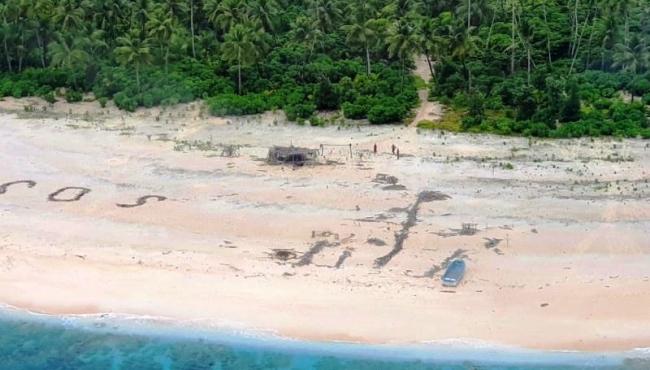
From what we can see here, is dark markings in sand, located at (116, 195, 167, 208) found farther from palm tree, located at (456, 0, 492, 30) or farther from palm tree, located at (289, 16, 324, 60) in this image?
palm tree, located at (456, 0, 492, 30)

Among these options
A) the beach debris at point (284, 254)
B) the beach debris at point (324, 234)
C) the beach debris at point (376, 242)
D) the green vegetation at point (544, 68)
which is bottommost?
the beach debris at point (284, 254)

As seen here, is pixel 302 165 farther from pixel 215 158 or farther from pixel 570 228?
pixel 570 228

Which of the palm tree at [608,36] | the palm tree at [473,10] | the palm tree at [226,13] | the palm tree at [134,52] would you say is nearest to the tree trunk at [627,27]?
the palm tree at [608,36]

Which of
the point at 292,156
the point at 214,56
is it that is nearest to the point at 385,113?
the point at 292,156

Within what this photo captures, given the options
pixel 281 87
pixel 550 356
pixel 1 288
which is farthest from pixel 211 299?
pixel 281 87

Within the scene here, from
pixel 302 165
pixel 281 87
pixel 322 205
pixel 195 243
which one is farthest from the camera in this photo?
pixel 281 87

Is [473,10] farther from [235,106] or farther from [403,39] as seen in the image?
[235,106]

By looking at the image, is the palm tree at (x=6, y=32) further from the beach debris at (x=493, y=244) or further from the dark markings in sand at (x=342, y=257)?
the beach debris at (x=493, y=244)
